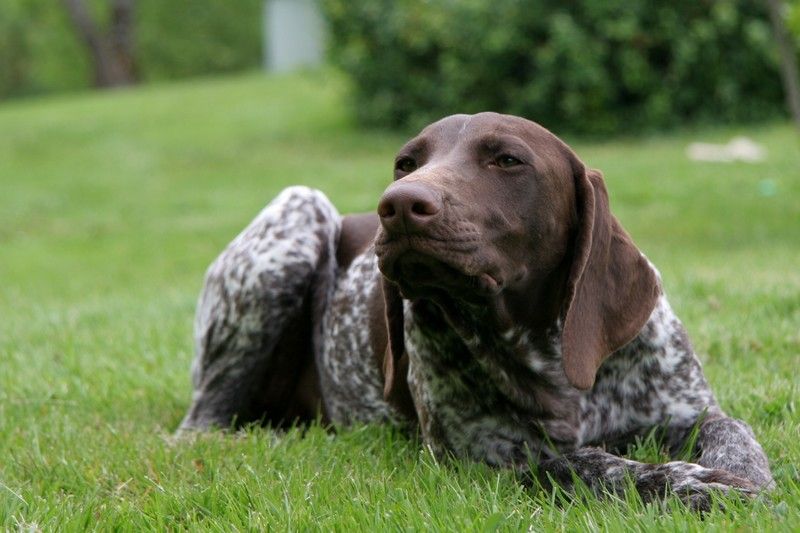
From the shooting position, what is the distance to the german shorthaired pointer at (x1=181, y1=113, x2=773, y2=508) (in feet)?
10.6

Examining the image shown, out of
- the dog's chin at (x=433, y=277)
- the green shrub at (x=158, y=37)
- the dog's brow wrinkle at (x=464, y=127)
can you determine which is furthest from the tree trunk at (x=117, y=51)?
the dog's chin at (x=433, y=277)

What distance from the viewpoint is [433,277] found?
326 cm

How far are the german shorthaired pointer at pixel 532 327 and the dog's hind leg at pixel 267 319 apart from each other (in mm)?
725

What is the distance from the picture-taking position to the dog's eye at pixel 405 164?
148 inches

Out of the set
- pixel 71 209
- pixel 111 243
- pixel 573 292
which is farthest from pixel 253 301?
pixel 71 209

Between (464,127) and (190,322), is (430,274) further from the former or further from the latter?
(190,322)

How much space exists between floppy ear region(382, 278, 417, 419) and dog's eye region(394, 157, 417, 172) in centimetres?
38

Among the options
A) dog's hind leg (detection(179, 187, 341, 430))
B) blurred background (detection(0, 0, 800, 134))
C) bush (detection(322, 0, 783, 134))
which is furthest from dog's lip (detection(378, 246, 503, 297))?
bush (detection(322, 0, 783, 134))

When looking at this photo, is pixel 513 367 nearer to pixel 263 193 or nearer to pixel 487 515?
pixel 487 515

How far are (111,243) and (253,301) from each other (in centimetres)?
788

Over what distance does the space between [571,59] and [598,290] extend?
12.1 metres

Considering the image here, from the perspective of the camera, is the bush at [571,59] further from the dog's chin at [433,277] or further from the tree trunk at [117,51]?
the tree trunk at [117,51]

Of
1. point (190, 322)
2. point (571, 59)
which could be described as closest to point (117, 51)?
point (571, 59)

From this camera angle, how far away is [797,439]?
3.71m
